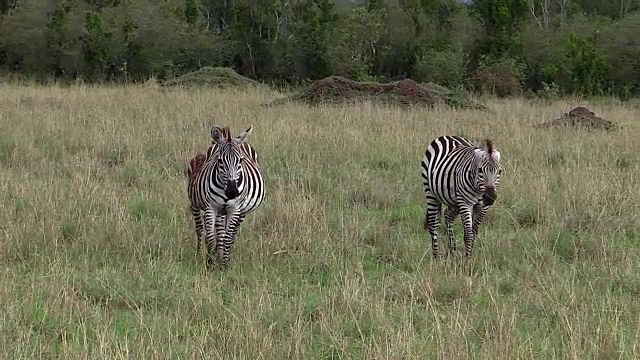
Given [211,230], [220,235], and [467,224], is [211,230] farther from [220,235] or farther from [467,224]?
[467,224]

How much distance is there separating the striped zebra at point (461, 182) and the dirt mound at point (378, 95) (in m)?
9.63

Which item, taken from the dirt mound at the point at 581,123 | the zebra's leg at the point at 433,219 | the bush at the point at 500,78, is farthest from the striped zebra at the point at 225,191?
the bush at the point at 500,78

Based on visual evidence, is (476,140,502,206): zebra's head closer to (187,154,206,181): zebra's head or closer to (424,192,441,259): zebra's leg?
(424,192,441,259): zebra's leg

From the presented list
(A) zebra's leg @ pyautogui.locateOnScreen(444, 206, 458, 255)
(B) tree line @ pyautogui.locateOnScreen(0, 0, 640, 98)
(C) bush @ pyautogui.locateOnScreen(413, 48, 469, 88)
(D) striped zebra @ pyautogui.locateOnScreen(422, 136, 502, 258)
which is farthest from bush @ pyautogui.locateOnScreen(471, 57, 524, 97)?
(A) zebra's leg @ pyautogui.locateOnScreen(444, 206, 458, 255)

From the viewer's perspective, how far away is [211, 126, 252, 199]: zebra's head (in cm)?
575

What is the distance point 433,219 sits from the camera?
6.70 meters

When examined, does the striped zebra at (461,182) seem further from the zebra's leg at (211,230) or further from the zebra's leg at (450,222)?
the zebra's leg at (211,230)

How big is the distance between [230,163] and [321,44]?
24.0 metres

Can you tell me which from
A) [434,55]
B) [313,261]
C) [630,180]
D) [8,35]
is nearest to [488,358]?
[313,261]

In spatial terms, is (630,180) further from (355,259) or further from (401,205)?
(355,259)

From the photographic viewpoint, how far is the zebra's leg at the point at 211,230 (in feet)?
19.9

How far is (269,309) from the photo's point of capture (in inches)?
Answer: 192

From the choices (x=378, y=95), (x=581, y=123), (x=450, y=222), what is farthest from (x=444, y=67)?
(x=450, y=222)

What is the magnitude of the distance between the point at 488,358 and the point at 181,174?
→ 633 cm
